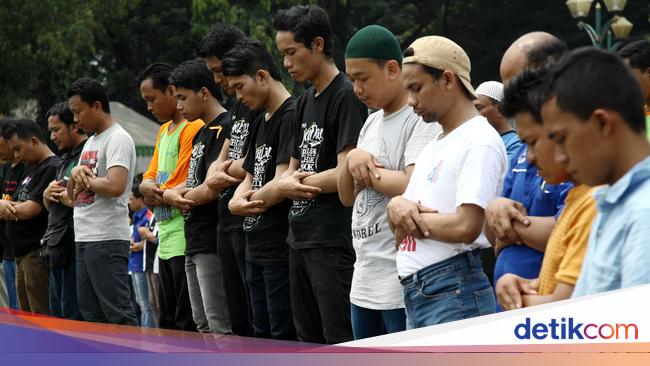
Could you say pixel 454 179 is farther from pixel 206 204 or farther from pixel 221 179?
pixel 206 204

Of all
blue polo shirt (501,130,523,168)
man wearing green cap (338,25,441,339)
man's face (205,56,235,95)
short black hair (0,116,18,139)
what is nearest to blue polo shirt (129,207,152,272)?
short black hair (0,116,18,139)

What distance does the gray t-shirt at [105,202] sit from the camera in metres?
8.77

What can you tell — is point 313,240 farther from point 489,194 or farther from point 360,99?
point 489,194

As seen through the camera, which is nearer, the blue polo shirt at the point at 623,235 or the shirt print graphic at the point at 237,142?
the blue polo shirt at the point at 623,235

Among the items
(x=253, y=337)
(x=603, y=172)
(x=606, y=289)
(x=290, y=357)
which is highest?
(x=603, y=172)

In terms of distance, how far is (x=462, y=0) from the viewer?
4044cm

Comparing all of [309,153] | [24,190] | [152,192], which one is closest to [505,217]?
[309,153]

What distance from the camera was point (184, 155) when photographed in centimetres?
849

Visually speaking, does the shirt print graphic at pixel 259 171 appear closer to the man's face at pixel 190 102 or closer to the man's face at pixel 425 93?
the man's face at pixel 190 102

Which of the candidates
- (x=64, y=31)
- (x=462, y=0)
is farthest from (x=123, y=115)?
(x=462, y=0)

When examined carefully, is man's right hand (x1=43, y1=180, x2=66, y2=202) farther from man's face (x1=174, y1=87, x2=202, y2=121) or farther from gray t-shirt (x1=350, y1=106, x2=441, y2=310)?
gray t-shirt (x1=350, y1=106, x2=441, y2=310)

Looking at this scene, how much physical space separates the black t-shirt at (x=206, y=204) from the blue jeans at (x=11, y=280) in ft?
12.2

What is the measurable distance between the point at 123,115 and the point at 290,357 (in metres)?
23.1

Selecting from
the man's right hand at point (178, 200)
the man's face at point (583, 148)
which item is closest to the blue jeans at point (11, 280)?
the man's right hand at point (178, 200)
